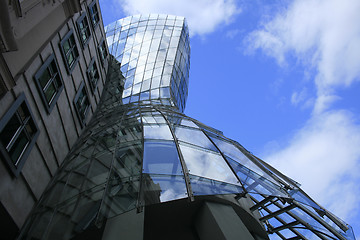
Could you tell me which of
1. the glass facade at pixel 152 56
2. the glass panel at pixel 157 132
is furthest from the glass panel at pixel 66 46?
the glass facade at pixel 152 56

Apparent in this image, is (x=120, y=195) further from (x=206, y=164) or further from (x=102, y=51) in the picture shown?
(x=102, y=51)

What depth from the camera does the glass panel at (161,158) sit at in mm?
7774

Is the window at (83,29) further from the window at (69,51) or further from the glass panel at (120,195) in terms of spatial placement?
the glass panel at (120,195)

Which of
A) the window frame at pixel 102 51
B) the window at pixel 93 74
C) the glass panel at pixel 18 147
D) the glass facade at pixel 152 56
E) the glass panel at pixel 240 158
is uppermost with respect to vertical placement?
the glass facade at pixel 152 56

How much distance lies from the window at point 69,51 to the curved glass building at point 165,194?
3.56 metres

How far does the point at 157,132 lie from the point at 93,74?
873 cm

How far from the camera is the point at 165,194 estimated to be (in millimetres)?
6820

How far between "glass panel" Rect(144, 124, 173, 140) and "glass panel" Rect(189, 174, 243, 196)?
2953 mm

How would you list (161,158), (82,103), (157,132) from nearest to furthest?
(161,158) → (157,132) → (82,103)

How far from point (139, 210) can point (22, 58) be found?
19.5 ft

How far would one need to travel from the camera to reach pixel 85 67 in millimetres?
15820

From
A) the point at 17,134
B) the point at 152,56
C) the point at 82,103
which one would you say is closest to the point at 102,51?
the point at 82,103

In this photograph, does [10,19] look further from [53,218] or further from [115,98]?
[115,98]

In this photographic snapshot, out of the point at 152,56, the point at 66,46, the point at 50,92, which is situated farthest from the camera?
the point at 152,56
